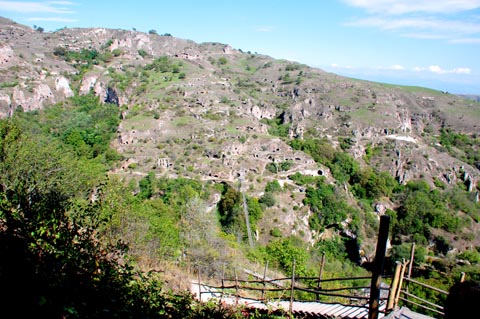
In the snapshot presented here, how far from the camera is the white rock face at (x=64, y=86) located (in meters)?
71.6

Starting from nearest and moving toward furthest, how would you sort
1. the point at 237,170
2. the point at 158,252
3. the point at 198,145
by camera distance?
the point at 158,252 → the point at 237,170 → the point at 198,145

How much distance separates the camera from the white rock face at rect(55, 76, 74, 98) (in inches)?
2817

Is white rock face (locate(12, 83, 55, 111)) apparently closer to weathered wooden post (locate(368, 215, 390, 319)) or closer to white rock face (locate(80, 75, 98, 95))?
white rock face (locate(80, 75, 98, 95))

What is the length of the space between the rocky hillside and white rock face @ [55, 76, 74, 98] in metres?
0.25

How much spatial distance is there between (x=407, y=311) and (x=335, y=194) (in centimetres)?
3612

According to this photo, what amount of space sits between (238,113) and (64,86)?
4358 centimetres

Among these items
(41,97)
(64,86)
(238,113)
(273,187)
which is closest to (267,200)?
(273,187)

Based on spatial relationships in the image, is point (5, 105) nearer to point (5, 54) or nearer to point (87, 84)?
point (5, 54)

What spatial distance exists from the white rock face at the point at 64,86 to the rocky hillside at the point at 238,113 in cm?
25

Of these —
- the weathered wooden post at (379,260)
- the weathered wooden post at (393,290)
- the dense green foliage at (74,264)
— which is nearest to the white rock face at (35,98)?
the dense green foliage at (74,264)

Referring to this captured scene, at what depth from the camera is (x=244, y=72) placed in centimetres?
10125

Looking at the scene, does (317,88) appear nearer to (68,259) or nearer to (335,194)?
(335,194)

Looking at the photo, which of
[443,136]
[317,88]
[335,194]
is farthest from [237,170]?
[443,136]

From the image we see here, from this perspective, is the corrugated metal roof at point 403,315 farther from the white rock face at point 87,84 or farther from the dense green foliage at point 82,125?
the white rock face at point 87,84
